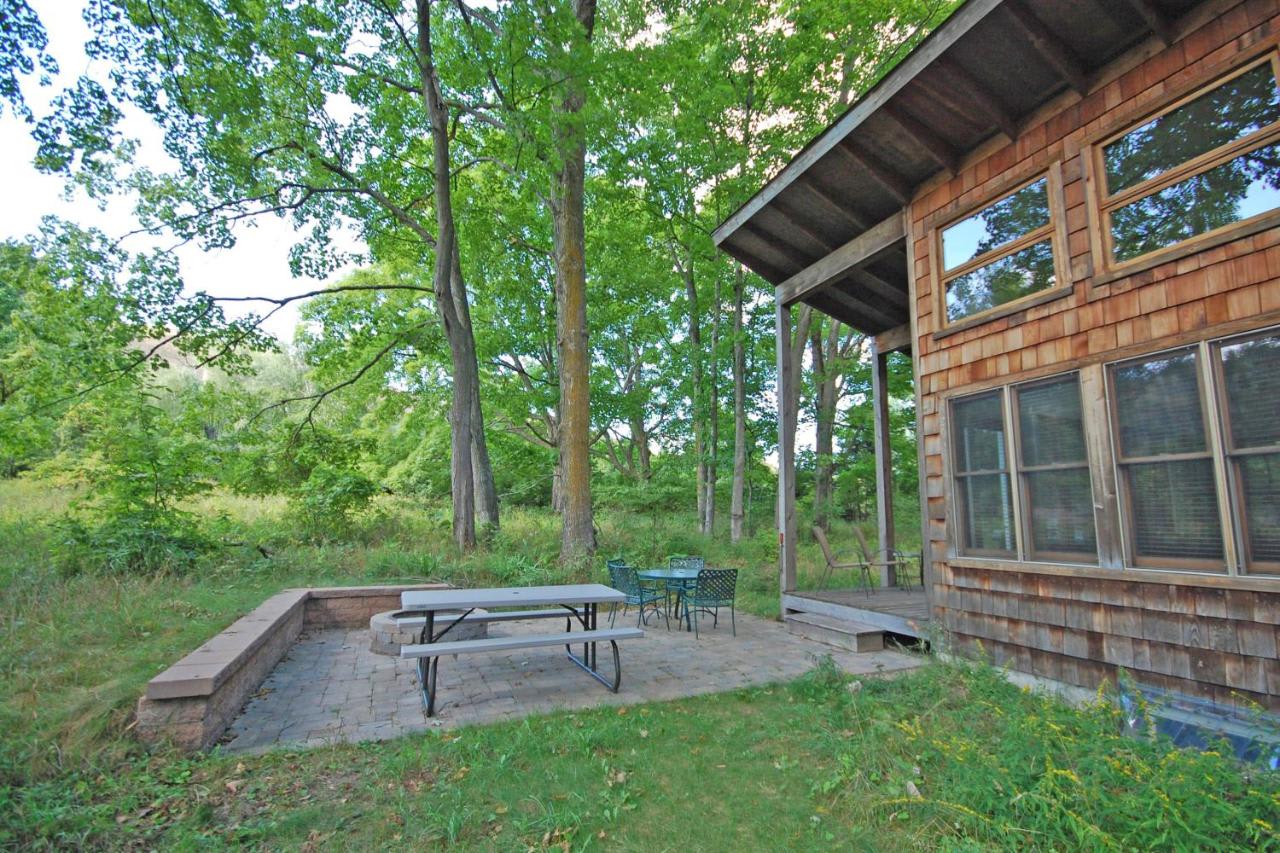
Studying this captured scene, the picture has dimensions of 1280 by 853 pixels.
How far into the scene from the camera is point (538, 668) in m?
5.77

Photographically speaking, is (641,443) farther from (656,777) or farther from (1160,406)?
(656,777)

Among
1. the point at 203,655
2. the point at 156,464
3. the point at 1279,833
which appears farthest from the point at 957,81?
the point at 156,464

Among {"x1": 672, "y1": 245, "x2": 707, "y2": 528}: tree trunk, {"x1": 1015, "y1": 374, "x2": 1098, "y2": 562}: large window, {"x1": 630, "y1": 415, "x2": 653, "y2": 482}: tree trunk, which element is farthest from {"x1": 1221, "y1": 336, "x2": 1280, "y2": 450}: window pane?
{"x1": 630, "y1": 415, "x2": 653, "y2": 482}: tree trunk

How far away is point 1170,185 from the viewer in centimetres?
393

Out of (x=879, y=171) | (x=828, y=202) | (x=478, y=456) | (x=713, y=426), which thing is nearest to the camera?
(x=879, y=171)

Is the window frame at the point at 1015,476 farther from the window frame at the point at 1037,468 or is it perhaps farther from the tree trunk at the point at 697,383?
the tree trunk at the point at 697,383

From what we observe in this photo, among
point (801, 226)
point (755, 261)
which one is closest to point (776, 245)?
point (755, 261)

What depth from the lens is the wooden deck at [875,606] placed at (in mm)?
6259

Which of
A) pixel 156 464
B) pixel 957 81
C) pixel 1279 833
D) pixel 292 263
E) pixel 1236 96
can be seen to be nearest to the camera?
pixel 1279 833

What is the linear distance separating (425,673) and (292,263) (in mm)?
11027

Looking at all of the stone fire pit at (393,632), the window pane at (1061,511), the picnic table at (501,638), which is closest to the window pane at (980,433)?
the window pane at (1061,511)

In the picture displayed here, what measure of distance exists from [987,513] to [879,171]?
353 centimetres

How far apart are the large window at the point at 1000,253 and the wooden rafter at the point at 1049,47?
2.20 feet

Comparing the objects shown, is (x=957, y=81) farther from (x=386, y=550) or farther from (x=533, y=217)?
(x=533, y=217)
